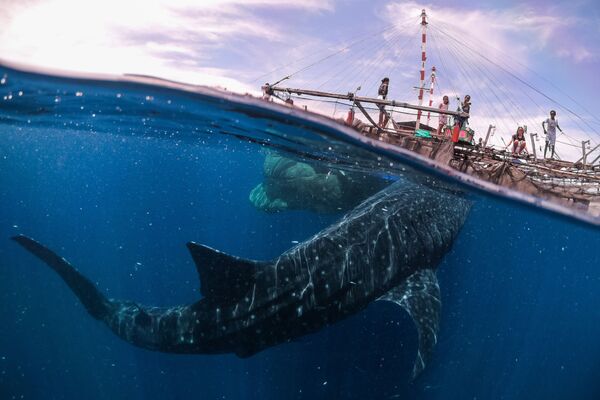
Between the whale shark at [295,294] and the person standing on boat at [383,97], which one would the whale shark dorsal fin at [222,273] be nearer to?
the whale shark at [295,294]

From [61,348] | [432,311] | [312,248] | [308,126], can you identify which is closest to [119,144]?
[61,348]

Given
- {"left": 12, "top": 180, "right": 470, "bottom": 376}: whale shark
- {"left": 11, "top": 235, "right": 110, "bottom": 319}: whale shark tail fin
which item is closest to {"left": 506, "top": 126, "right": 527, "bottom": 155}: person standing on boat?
{"left": 12, "top": 180, "right": 470, "bottom": 376}: whale shark

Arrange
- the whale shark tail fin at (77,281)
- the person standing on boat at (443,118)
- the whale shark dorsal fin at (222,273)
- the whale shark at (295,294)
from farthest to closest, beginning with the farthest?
the person standing on boat at (443,118), the whale shark tail fin at (77,281), the whale shark at (295,294), the whale shark dorsal fin at (222,273)

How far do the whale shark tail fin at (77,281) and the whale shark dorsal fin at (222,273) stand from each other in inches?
110

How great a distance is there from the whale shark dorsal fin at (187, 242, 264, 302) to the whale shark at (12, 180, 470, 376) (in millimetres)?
13

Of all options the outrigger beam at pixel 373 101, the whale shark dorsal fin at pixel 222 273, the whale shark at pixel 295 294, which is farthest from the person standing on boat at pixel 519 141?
the whale shark dorsal fin at pixel 222 273

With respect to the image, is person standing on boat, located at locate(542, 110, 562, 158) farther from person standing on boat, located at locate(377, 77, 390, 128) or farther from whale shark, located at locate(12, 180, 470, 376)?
whale shark, located at locate(12, 180, 470, 376)

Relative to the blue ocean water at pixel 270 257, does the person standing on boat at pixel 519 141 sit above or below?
above

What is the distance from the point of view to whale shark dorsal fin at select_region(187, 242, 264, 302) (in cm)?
521

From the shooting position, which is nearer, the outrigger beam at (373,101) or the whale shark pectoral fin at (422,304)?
the whale shark pectoral fin at (422,304)

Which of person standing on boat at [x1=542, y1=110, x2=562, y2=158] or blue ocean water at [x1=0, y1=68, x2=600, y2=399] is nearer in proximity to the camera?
blue ocean water at [x1=0, y1=68, x2=600, y2=399]

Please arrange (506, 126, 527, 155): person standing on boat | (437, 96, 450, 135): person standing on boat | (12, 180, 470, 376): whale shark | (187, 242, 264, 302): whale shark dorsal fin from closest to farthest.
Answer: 1. (187, 242, 264, 302): whale shark dorsal fin
2. (12, 180, 470, 376): whale shark
3. (437, 96, 450, 135): person standing on boat
4. (506, 126, 527, 155): person standing on boat

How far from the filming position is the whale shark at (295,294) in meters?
5.59

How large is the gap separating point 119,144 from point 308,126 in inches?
499
